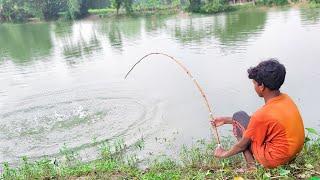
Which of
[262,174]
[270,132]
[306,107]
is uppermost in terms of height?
[270,132]

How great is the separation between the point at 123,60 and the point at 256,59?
4.94 metres

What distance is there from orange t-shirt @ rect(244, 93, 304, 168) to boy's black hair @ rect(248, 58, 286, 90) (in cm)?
14

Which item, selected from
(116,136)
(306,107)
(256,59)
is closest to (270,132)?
(116,136)

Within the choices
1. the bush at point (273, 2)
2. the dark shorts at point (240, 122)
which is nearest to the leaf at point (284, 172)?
the dark shorts at point (240, 122)

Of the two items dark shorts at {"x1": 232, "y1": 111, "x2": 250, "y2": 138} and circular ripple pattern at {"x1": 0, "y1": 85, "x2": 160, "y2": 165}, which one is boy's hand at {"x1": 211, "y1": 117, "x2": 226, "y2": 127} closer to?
dark shorts at {"x1": 232, "y1": 111, "x2": 250, "y2": 138}

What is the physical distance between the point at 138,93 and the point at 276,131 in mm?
6897

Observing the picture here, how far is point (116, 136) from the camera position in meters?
7.26

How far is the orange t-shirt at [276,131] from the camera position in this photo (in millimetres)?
3396

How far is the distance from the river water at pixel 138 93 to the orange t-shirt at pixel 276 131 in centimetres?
299

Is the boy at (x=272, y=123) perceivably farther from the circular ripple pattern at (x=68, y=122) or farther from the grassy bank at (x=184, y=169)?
the circular ripple pattern at (x=68, y=122)

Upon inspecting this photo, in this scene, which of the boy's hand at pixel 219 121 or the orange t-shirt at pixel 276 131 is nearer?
the orange t-shirt at pixel 276 131

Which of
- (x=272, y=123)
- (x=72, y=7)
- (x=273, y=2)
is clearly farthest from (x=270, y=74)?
(x=72, y=7)

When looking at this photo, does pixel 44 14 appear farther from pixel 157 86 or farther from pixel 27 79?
pixel 157 86

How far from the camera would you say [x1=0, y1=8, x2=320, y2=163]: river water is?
23.9ft
